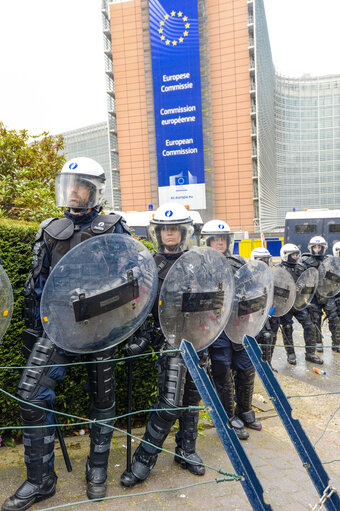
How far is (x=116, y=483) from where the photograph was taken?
2.88 meters

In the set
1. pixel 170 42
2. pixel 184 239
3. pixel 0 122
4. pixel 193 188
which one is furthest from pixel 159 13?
pixel 184 239

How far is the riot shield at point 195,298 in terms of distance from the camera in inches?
103

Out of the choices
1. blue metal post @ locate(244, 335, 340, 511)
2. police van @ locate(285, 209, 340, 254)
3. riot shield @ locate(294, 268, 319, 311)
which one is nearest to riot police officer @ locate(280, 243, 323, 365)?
riot shield @ locate(294, 268, 319, 311)

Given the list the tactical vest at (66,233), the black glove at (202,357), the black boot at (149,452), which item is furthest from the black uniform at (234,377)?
the tactical vest at (66,233)

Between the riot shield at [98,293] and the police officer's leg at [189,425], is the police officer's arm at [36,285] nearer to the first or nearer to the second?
the riot shield at [98,293]

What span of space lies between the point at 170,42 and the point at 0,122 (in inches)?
1116

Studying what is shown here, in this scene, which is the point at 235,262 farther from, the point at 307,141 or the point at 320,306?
the point at 307,141

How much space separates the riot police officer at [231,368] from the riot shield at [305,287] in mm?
2682

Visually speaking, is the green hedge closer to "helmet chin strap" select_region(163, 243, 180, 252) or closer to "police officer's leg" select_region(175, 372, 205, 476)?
"police officer's leg" select_region(175, 372, 205, 476)

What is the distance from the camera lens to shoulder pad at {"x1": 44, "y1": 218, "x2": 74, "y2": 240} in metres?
2.69

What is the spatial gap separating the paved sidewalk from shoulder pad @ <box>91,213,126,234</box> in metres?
1.63

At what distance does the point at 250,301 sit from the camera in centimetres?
335

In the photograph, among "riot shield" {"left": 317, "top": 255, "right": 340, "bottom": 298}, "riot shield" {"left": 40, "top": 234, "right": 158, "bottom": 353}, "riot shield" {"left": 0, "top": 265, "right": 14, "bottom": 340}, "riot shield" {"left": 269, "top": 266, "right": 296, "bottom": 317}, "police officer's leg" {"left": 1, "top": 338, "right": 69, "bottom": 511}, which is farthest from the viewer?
"riot shield" {"left": 317, "top": 255, "right": 340, "bottom": 298}

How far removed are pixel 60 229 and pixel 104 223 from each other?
0.29 metres
